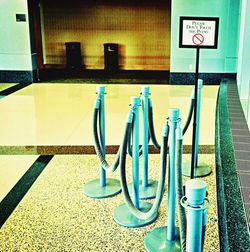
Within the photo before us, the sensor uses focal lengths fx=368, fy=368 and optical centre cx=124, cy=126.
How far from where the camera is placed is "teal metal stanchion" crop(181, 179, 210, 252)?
1.59 meters

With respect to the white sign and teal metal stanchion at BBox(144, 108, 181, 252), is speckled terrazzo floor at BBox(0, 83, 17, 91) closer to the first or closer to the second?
the white sign

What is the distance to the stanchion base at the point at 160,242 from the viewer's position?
245cm

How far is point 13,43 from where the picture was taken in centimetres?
960

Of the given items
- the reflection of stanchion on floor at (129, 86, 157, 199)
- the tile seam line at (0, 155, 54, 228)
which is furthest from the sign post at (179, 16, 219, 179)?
the tile seam line at (0, 155, 54, 228)

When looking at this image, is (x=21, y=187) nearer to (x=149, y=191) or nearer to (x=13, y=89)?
(x=149, y=191)

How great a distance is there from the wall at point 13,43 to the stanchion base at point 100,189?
6848 mm

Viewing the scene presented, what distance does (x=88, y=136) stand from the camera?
5.14 m

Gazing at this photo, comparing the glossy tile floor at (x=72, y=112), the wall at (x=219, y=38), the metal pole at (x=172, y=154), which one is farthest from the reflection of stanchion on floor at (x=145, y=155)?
the wall at (x=219, y=38)

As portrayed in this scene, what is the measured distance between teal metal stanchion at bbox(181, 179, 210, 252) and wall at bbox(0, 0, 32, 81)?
28.6 feet

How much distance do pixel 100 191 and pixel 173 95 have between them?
16.4 ft

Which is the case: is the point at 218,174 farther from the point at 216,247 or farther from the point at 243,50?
the point at 243,50

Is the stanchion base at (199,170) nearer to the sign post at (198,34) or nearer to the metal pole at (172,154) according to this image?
the sign post at (198,34)

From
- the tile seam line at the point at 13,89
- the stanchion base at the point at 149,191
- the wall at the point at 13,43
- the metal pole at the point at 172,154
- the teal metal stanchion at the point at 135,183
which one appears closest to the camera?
the metal pole at the point at 172,154

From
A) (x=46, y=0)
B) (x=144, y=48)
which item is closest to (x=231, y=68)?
(x=144, y=48)
